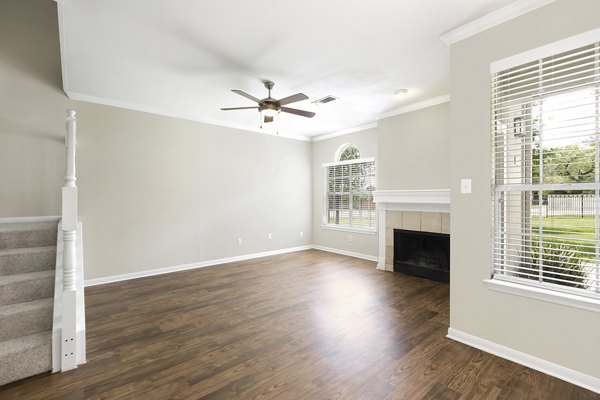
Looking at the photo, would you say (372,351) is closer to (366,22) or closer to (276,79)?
(366,22)

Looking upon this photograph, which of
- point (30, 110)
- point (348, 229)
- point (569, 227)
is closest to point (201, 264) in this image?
point (348, 229)

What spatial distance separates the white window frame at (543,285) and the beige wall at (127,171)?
14.7 ft

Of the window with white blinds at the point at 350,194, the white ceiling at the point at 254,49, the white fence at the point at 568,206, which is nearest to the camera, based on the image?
the white fence at the point at 568,206

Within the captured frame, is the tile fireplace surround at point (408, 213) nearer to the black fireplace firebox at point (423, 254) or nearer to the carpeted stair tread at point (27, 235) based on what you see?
the black fireplace firebox at point (423, 254)

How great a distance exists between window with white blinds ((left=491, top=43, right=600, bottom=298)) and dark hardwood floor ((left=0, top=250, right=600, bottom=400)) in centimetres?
83

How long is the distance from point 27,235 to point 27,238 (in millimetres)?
33

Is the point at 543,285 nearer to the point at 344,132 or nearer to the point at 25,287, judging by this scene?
the point at 25,287

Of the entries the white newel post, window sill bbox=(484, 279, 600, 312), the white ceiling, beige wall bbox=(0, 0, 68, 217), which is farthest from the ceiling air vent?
beige wall bbox=(0, 0, 68, 217)

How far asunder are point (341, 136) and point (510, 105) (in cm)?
421

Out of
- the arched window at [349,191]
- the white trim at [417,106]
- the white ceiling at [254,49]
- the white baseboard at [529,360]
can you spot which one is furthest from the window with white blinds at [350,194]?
the white baseboard at [529,360]

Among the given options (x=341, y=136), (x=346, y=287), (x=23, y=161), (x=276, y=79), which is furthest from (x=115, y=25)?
(x=341, y=136)

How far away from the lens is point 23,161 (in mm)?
3748

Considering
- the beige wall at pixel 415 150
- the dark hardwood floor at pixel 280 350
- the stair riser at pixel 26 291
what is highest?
the beige wall at pixel 415 150

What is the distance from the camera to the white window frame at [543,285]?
1.85 m
